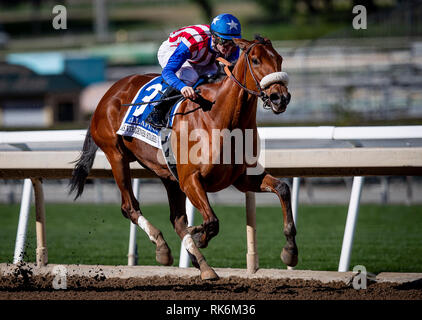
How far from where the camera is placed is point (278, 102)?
3791 mm

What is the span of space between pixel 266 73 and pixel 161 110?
1.06 meters

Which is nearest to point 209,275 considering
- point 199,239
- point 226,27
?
point 199,239

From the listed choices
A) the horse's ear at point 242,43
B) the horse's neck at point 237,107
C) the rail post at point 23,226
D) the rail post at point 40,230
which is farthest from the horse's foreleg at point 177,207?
the horse's ear at point 242,43

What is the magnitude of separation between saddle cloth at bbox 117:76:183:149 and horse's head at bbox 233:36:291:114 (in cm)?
74

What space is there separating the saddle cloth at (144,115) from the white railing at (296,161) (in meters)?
0.37

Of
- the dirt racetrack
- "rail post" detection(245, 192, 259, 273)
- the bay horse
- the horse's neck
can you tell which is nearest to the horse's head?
the bay horse

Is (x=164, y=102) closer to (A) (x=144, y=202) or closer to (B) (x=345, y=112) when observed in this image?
(A) (x=144, y=202)

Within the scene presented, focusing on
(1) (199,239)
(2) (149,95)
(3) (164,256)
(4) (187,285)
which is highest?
(2) (149,95)

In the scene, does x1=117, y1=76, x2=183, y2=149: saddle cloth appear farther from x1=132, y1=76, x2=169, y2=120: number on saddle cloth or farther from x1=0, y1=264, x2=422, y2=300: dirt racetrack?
x1=0, y1=264, x2=422, y2=300: dirt racetrack

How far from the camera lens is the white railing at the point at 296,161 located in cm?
441

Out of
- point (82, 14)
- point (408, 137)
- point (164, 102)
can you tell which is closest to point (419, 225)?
point (408, 137)

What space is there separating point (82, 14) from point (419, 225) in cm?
4782

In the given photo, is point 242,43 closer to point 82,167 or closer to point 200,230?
point 200,230
